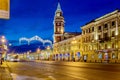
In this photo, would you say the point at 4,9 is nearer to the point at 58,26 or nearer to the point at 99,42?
the point at 99,42

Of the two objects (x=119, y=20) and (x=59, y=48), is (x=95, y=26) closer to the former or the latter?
(x=119, y=20)

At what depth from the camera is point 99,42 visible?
8719cm

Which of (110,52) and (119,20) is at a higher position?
(119,20)

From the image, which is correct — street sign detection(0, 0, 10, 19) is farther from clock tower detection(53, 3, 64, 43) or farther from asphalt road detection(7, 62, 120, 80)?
clock tower detection(53, 3, 64, 43)

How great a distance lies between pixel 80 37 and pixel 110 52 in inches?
1199

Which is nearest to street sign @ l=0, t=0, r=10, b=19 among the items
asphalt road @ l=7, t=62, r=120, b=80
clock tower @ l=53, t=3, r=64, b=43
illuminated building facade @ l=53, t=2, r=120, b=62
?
asphalt road @ l=7, t=62, r=120, b=80

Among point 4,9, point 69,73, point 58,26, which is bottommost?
point 69,73

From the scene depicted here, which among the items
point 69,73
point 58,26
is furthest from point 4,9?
point 58,26

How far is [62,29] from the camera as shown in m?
154

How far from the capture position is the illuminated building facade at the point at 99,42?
7638 cm

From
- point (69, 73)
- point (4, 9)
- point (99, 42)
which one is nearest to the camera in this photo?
point (4, 9)

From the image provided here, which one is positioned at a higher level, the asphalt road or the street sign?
the street sign

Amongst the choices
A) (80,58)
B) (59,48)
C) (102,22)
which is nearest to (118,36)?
(102,22)

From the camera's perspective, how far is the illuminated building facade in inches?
3007
